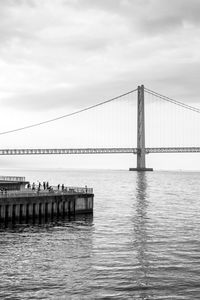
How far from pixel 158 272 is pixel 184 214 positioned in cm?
3734

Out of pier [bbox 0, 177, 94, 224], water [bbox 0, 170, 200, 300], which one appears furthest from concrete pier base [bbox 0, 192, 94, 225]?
water [bbox 0, 170, 200, 300]

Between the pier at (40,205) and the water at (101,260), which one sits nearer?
the water at (101,260)

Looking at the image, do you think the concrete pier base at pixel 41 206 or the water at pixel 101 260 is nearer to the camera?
the water at pixel 101 260

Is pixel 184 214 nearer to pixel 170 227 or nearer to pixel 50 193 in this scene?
pixel 170 227

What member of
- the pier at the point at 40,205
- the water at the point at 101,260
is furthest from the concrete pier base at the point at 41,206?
the water at the point at 101,260

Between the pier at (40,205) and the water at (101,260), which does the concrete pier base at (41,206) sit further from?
the water at (101,260)

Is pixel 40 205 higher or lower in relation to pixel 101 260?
higher

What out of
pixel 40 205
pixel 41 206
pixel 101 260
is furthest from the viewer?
pixel 41 206

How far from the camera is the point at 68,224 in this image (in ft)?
186

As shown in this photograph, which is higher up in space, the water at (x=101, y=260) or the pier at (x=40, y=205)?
the pier at (x=40, y=205)

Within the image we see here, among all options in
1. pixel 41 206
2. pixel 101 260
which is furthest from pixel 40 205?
pixel 101 260

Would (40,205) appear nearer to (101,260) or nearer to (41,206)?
(41,206)

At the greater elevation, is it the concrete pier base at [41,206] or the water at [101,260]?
the concrete pier base at [41,206]

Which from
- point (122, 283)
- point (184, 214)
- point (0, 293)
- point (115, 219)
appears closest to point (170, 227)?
point (115, 219)
